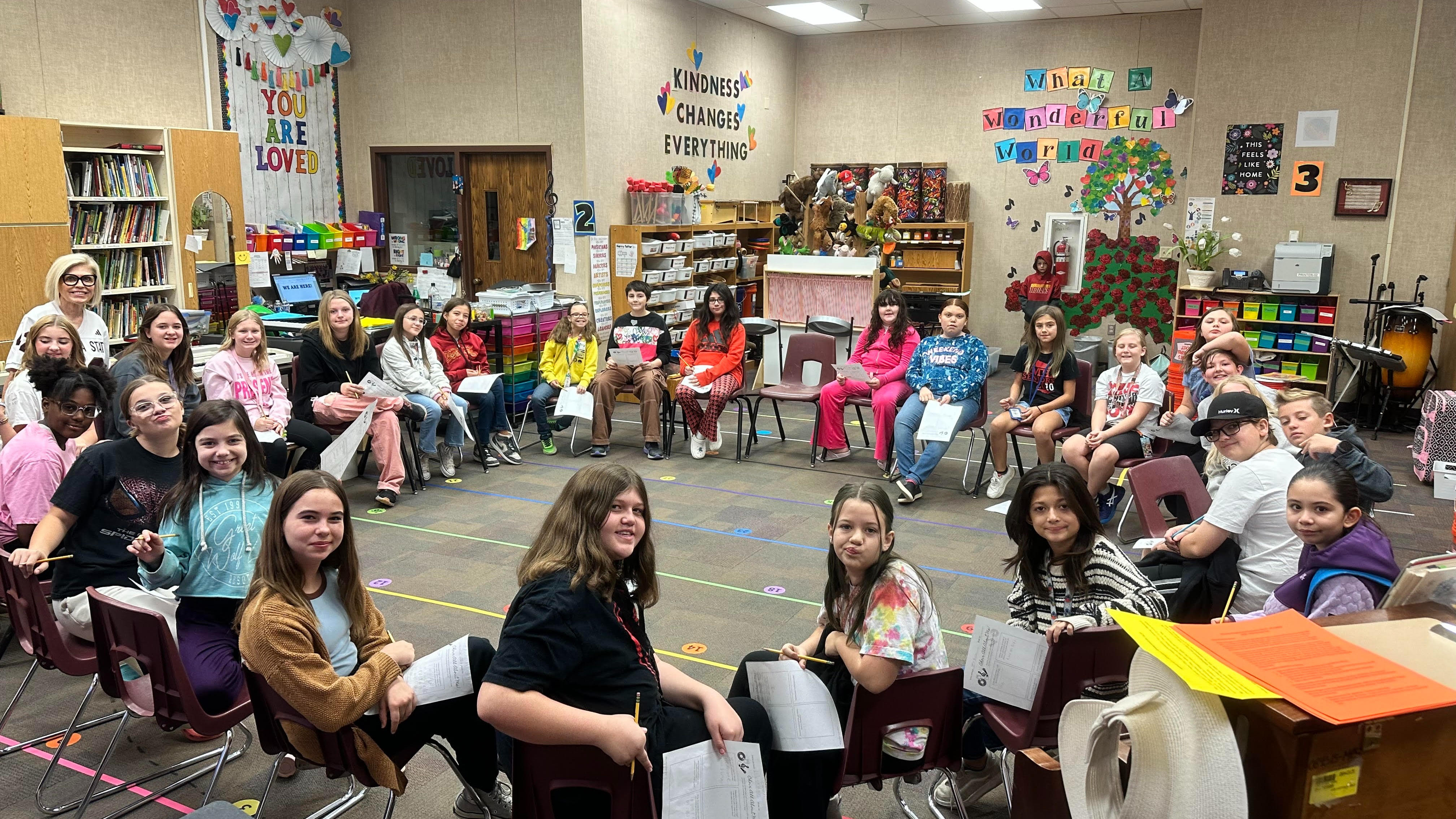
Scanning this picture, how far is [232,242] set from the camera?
769 centimetres

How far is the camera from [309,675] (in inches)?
87.2

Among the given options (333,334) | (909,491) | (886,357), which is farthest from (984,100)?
(333,334)

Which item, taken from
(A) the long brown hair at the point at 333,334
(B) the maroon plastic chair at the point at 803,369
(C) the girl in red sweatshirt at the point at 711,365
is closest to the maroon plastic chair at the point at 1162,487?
(B) the maroon plastic chair at the point at 803,369

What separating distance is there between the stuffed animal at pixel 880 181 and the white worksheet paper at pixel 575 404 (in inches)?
184

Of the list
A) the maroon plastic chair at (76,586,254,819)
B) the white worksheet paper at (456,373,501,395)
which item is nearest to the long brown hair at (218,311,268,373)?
the white worksheet paper at (456,373,501,395)

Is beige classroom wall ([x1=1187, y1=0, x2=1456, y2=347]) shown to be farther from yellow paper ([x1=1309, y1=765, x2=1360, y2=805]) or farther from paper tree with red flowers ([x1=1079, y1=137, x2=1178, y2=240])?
yellow paper ([x1=1309, y1=765, x2=1360, y2=805])

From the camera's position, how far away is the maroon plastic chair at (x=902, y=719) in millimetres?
2270

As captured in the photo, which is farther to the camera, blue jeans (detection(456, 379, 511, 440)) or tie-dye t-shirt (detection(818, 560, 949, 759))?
blue jeans (detection(456, 379, 511, 440))

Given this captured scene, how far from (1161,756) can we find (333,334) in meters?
5.37

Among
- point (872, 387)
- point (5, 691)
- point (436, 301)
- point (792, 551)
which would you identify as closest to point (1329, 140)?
Answer: point (872, 387)

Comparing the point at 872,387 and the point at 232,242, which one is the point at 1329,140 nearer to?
the point at 872,387

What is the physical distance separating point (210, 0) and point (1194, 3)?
27.4ft

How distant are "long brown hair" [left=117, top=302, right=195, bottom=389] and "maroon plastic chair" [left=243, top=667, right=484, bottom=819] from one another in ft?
9.77

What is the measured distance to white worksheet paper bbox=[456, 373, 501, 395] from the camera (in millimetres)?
6559
